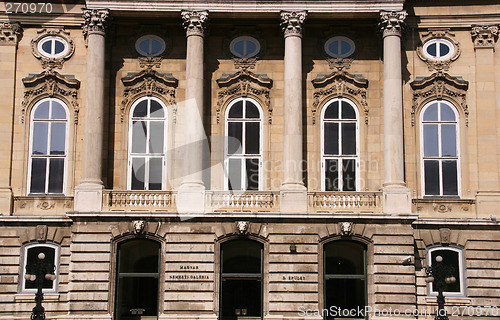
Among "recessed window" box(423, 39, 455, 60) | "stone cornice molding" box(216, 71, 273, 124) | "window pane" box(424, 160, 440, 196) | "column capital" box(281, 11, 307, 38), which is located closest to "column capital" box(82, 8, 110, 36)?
"stone cornice molding" box(216, 71, 273, 124)

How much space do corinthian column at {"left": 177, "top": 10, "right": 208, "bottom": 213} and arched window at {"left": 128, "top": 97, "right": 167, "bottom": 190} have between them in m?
1.27

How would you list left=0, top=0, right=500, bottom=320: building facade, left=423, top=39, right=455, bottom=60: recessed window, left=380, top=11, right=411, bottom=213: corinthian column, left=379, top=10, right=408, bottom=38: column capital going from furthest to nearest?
left=423, top=39, right=455, bottom=60: recessed window < left=379, top=10, right=408, bottom=38: column capital < left=380, top=11, right=411, bottom=213: corinthian column < left=0, top=0, right=500, bottom=320: building facade

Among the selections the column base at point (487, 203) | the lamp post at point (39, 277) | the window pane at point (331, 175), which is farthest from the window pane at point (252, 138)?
the lamp post at point (39, 277)

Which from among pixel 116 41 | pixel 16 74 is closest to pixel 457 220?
pixel 116 41

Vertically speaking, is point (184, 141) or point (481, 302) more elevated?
point (184, 141)

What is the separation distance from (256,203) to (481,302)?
9.28m

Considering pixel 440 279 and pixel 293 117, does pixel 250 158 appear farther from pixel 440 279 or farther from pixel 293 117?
pixel 440 279

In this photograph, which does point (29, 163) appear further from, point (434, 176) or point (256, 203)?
point (434, 176)

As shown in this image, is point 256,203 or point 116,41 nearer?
point 256,203

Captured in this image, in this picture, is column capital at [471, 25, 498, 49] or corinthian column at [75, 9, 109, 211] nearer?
corinthian column at [75, 9, 109, 211]

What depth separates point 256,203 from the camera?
2902 cm

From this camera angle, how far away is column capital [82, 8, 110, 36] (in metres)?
29.8

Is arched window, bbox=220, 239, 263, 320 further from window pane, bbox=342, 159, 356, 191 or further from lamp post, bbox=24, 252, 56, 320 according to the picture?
lamp post, bbox=24, 252, 56, 320

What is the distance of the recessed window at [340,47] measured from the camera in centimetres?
3138
